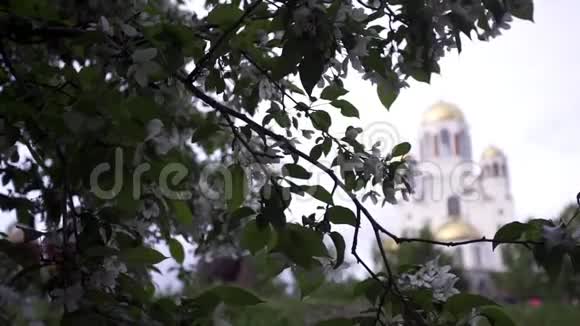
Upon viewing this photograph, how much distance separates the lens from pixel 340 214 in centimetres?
81

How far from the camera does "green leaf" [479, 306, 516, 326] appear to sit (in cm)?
74

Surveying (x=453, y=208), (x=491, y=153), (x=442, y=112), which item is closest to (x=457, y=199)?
(x=453, y=208)

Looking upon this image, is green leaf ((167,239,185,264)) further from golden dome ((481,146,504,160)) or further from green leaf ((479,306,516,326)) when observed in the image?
golden dome ((481,146,504,160))

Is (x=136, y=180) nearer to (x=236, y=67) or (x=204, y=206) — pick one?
(x=236, y=67)

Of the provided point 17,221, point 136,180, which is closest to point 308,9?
point 136,180

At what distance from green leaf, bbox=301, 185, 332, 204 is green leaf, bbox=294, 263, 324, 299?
103 millimetres

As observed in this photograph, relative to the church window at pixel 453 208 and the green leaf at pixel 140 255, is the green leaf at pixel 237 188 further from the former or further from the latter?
the church window at pixel 453 208

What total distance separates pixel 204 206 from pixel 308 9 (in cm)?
91

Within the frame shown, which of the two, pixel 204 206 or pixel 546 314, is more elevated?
pixel 204 206

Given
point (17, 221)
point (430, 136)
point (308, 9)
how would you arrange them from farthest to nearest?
1. point (430, 136)
2. point (17, 221)
3. point (308, 9)

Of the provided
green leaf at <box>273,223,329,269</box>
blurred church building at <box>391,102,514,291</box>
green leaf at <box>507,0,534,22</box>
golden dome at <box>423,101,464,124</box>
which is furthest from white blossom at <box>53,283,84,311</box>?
golden dome at <box>423,101,464,124</box>

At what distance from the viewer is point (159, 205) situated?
3.21 ft

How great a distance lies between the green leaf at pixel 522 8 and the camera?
787mm

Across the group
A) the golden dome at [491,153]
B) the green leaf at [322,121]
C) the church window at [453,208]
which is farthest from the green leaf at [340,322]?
the church window at [453,208]
